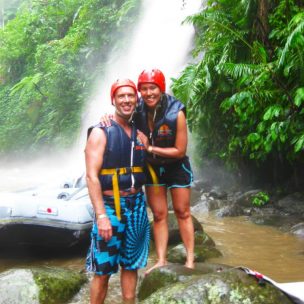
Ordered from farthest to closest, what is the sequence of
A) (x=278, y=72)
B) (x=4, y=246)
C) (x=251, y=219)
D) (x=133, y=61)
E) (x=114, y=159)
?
(x=133, y=61)
(x=251, y=219)
(x=278, y=72)
(x=4, y=246)
(x=114, y=159)

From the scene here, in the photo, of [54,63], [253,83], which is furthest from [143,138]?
[54,63]

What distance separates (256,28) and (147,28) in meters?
10.6

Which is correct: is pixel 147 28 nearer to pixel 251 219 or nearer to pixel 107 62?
pixel 107 62

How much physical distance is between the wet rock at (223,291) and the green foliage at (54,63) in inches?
598

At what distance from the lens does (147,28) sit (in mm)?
16766

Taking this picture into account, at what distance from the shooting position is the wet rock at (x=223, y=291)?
113 inches

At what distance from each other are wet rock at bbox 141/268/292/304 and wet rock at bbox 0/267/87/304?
1337mm

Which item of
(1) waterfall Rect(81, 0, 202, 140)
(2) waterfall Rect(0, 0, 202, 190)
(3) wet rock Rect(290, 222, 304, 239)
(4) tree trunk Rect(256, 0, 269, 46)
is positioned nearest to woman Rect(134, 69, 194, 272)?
(3) wet rock Rect(290, 222, 304, 239)

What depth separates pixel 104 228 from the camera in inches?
121

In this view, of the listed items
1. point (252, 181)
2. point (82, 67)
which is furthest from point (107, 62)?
point (252, 181)

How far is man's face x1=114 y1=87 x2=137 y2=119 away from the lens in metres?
3.24

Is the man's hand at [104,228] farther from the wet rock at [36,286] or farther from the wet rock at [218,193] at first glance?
the wet rock at [218,193]

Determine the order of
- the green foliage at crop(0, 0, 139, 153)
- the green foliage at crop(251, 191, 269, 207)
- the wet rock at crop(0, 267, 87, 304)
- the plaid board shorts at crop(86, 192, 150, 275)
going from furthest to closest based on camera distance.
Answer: the green foliage at crop(0, 0, 139, 153) < the green foliage at crop(251, 191, 269, 207) < the wet rock at crop(0, 267, 87, 304) < the plaid board shorts at crop(86, 192, 150, 275)

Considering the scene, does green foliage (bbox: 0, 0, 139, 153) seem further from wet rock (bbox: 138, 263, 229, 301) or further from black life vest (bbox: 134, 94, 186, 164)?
wet rock (bbox: 138, 263, 229, 301)
